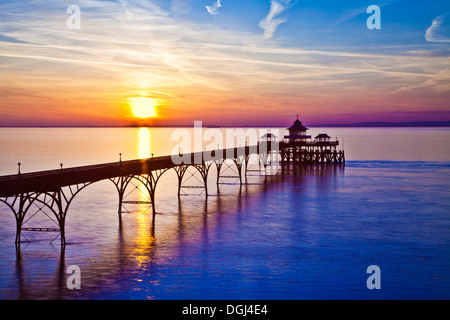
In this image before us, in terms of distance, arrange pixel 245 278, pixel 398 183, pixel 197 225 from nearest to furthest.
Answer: pixel 245 278, pixel 197 225, pixel 398 183

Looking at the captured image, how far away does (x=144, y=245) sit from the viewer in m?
38.4

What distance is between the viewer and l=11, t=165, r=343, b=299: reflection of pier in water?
93.9ft

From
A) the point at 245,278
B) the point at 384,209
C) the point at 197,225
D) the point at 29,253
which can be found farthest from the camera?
the point at 384,209

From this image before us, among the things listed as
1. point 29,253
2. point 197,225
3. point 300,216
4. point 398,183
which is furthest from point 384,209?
point 29,253

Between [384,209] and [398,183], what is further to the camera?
[398,183]

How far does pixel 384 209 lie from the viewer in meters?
57.2

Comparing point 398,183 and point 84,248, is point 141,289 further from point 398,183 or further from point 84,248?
point 398,183

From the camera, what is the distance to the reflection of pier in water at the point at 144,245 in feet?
93.9

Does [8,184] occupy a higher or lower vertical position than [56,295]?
higher
